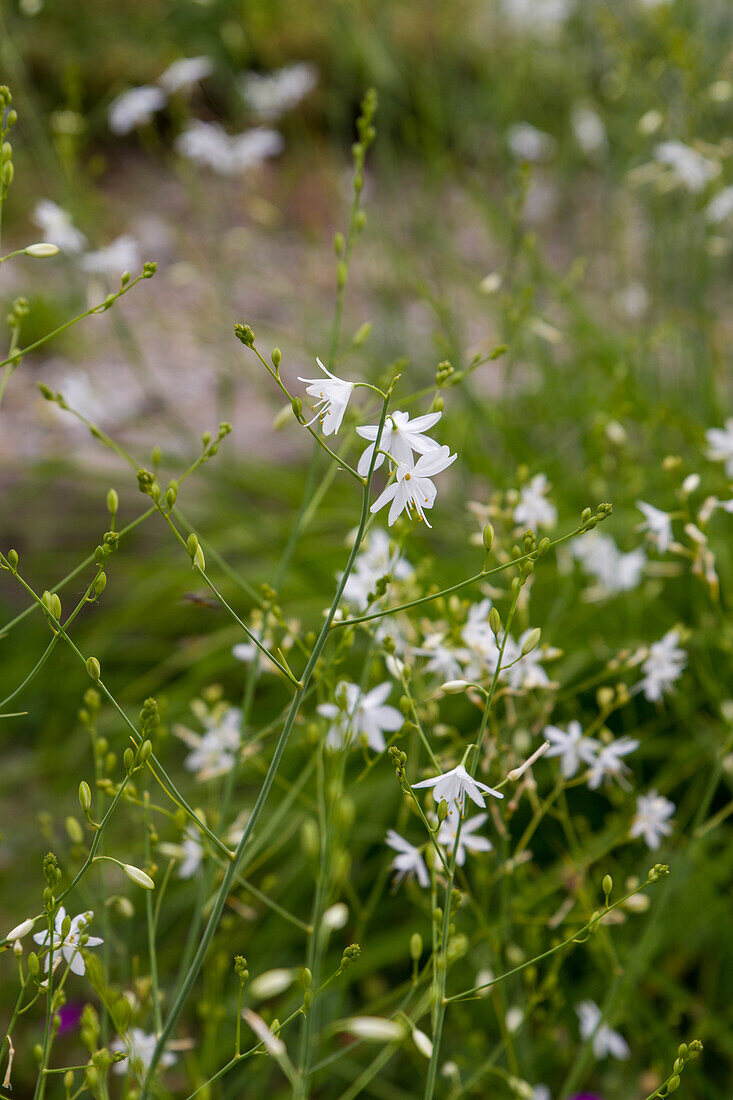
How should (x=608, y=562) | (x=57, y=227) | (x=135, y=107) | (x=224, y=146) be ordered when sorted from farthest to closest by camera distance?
1. (x=224, y=146)
2. (x=135, y=107)
3. (x=57, y=227)
4. (x=608, y=562)

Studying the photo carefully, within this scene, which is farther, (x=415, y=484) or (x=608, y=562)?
(x=608, y=562)

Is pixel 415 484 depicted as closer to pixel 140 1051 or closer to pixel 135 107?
pixel 140 1051

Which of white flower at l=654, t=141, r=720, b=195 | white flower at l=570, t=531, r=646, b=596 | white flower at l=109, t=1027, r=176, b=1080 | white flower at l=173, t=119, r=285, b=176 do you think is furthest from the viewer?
white flower at l=173, t=119, r=285, b=176

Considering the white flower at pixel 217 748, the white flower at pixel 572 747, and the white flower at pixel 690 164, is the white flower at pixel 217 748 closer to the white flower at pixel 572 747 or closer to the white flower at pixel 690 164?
the white flower at pixel 572 747

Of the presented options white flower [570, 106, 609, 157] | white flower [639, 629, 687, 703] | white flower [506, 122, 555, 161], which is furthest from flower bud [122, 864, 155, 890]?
white flower [570, 106, 609, 157]

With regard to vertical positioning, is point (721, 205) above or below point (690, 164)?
below

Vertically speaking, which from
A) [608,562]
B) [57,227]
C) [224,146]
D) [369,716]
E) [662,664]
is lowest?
[608,562]

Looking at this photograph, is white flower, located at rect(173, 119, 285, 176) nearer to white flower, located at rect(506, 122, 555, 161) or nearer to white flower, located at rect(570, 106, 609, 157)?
white flower, located at rect(506, 122, 555, 161)

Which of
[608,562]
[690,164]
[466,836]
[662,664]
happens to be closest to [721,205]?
[690,164]
